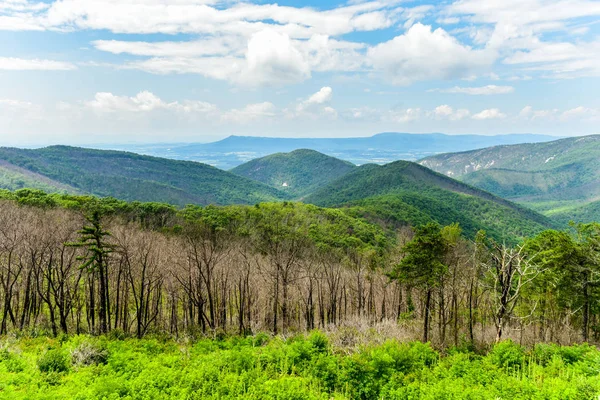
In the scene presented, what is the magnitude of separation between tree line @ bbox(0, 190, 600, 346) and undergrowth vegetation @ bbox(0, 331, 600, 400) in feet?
16.1

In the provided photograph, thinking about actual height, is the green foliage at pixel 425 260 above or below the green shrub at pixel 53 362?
above

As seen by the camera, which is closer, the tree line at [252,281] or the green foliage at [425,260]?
the green foliage at [425,260]

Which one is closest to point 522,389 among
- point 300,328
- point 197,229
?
point 300,328

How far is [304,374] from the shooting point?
15531mm

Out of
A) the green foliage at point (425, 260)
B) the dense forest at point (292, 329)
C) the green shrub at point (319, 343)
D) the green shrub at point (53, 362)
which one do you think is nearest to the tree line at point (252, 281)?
the green foliage at point (425, 260)

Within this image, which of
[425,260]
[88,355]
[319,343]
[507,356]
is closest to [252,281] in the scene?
[425,260]

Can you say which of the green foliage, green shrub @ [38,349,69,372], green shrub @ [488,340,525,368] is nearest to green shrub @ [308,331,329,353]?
green shrub @ [488,340,525,368]

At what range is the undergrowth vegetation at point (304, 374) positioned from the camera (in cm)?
1273

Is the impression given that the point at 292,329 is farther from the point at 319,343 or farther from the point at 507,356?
the point at 507,356

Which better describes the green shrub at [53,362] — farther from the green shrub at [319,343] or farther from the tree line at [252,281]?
the green shrub at [319,343]

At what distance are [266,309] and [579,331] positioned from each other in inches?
1250

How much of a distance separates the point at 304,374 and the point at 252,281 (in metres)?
28.6

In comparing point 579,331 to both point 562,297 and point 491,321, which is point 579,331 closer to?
point 562,297

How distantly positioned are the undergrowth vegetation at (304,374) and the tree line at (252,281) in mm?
4918
